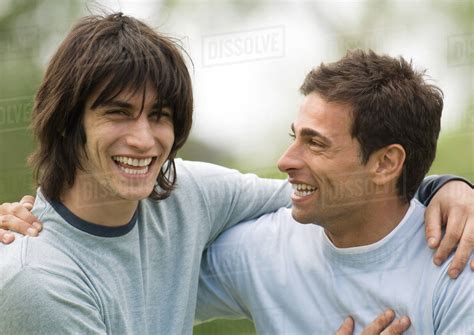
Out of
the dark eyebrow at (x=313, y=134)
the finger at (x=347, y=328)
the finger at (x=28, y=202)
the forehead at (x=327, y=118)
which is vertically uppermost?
the forehead at (x=327, y=118)

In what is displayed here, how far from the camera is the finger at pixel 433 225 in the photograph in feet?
4.41

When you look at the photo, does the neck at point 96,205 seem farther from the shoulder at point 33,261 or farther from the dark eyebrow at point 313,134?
the dark eyebrow at point 313,134

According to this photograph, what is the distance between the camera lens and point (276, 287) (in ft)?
4.82

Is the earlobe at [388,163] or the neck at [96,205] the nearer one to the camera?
the neck at [96,205]

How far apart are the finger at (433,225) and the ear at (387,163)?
0.10 metres

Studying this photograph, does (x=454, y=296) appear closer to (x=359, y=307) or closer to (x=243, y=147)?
(x=359, y=307)

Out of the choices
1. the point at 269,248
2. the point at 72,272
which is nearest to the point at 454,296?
the point at 269,248

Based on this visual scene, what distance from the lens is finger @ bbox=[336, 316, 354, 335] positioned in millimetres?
1390

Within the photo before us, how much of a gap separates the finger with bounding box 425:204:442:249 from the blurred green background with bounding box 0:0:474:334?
1.28 m

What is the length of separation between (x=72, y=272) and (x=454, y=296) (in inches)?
23.2

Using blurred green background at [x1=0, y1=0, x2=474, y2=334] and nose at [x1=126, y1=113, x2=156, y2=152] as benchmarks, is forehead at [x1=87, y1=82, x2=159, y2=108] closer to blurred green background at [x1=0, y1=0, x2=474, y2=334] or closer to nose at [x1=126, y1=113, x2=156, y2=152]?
nose at [x1=126, y1=113, x2=156, y2=152]

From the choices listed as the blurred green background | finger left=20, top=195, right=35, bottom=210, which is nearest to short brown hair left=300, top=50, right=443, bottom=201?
finger left=20, top=195, right=35, bottom=210

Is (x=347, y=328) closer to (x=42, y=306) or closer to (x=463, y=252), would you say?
(x=463, y=252)

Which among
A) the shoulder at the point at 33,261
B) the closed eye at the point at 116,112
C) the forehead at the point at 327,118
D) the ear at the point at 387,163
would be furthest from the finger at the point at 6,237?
the ear at the point at 387,163
